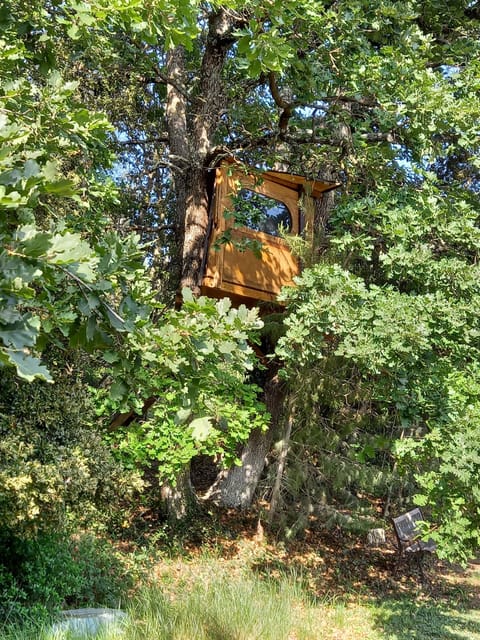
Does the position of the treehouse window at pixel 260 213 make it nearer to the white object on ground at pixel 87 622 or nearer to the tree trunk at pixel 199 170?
the tree trunk at pixel 199 170

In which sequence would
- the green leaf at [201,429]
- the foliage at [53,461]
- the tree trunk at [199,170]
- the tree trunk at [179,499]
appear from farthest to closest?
the tree trunk at [179,499]
the tree trunk at [199,170]
the foliage at [53,461]
the green leaf at [201,429]

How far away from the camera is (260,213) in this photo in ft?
24.3

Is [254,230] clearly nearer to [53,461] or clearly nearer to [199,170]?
[199,170]

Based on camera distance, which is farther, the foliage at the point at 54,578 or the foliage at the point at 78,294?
the foliage at the point at 54,578

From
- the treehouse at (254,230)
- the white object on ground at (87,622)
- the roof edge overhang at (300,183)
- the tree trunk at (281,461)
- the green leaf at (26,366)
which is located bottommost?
the white object on ground at (87,622)

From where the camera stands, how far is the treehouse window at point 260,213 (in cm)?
738

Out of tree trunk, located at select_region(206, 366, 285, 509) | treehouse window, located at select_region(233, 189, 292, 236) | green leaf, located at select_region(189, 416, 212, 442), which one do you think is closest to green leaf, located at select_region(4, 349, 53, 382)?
green leaf, located at select_region(189, 416, 212, 442)

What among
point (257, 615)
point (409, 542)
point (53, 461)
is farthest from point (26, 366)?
point (409, 542)

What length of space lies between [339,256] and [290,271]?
969mm

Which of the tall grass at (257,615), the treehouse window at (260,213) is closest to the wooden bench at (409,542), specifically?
the tall grass at (257,615)

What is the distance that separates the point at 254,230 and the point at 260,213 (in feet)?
2.32

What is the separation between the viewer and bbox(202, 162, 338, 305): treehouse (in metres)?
7.62

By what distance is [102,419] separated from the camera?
298 inches

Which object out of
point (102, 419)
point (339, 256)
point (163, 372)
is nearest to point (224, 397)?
point (102, 419)
